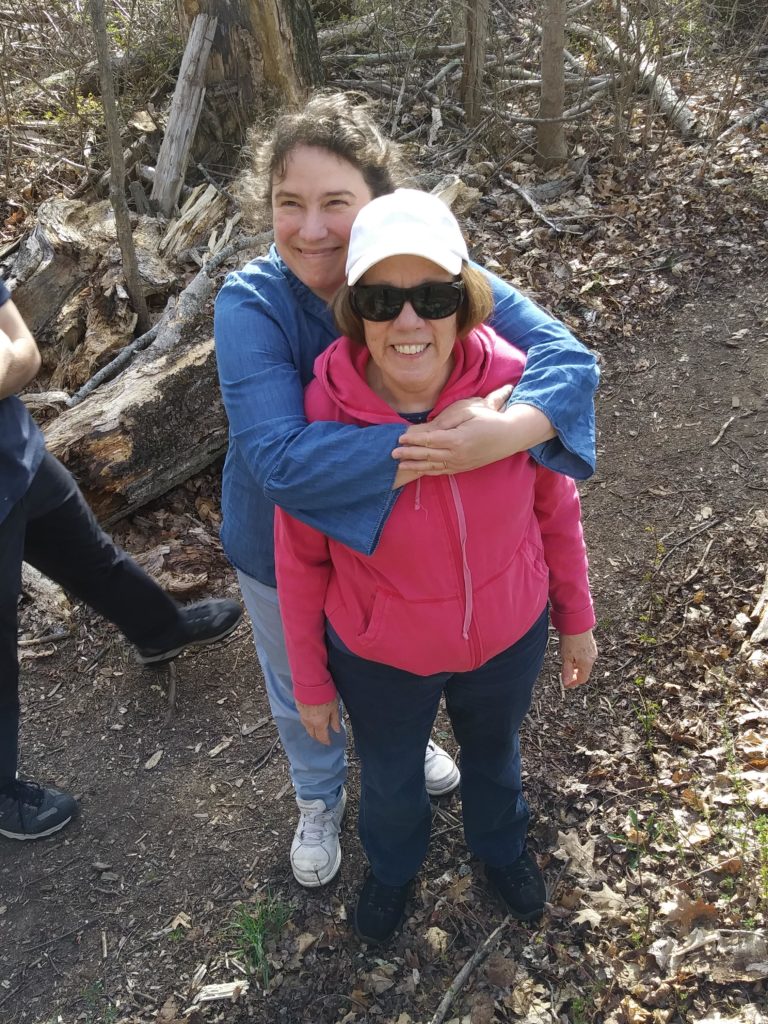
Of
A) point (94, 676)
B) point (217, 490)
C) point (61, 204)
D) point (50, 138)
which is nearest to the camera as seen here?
point (94, 676)

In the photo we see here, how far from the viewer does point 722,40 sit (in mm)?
8672

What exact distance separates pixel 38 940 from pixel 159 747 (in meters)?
0.94

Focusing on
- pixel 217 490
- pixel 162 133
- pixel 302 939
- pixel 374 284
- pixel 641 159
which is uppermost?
Answer: pixel 162 133

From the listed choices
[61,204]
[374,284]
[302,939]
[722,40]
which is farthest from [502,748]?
[722,40]

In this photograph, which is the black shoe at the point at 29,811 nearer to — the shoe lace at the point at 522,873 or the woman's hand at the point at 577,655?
the shoe lace at the point at 522,873

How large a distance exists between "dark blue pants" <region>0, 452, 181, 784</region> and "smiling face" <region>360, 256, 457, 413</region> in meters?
1.85

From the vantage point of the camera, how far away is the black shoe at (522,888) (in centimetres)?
281

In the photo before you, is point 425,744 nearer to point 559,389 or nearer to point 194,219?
point 559,389

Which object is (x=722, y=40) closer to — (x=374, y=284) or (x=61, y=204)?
(x=61, y=204)

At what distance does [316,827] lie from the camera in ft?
10.2

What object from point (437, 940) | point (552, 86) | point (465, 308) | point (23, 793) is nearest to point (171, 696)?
point (23, 793)

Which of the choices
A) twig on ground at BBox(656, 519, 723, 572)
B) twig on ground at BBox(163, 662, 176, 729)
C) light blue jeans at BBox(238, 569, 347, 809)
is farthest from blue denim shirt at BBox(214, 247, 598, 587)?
twig on ground at BBox(656, 519, 723, 572)

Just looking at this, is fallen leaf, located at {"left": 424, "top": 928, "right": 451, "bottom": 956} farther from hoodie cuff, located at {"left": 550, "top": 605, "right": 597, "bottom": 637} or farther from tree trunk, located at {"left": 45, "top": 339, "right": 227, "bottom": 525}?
tree trunk, located at {"left": 45, "top": 339, "right": 227, "bottom": 525}

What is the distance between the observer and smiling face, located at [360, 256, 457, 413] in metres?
1.72
